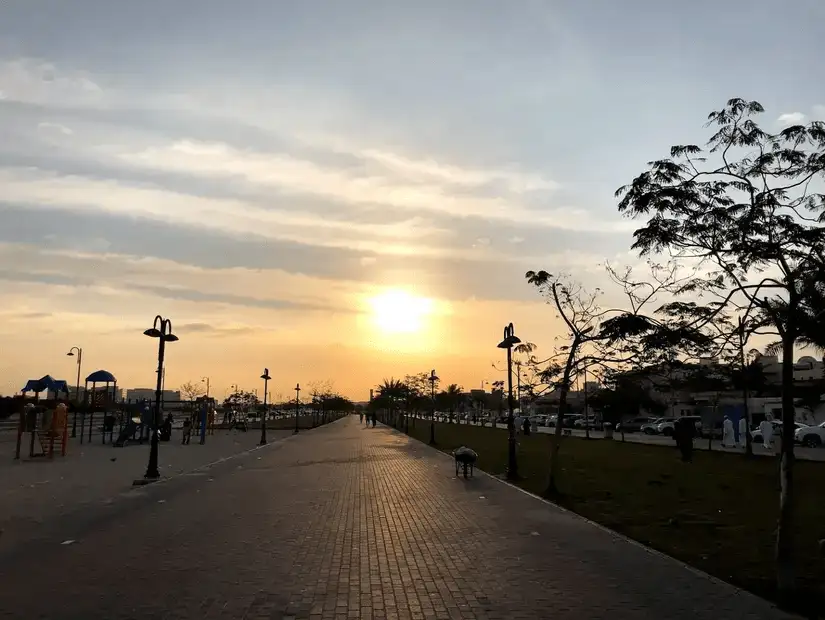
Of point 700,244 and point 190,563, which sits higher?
point 700,244

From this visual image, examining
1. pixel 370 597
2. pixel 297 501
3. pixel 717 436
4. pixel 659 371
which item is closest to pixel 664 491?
pixel 659 371

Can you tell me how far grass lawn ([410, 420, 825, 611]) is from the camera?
28.6 feet

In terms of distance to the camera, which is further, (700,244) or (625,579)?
(700,244)

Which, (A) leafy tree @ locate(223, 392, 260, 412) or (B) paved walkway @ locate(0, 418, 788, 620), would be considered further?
(A) leafy tree @ locate(223, 392, 260, 412)

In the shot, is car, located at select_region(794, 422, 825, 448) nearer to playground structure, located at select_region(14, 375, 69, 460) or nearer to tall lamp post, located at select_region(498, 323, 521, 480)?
tall lamp post, located at select_region(498, 323, 521, 480)

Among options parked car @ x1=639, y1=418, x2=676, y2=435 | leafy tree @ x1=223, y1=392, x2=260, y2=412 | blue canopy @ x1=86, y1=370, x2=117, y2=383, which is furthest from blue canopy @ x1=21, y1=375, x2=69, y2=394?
leafy tree @ x1=223, y1=392, x2=260, y2=412

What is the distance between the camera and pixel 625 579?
766 cm

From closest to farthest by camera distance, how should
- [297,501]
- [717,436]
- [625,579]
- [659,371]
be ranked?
[625,579]
[659,371]
[297,501]
[717,436]

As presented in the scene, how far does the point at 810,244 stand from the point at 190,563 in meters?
8.38

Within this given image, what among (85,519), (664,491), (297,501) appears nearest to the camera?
(85,519)

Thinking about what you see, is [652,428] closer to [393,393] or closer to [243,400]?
[393,393]

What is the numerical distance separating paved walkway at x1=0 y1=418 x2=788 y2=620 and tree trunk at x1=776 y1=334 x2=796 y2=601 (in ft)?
1.33

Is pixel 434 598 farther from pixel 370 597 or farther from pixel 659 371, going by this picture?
pixel 659 371

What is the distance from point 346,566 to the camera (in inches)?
328
